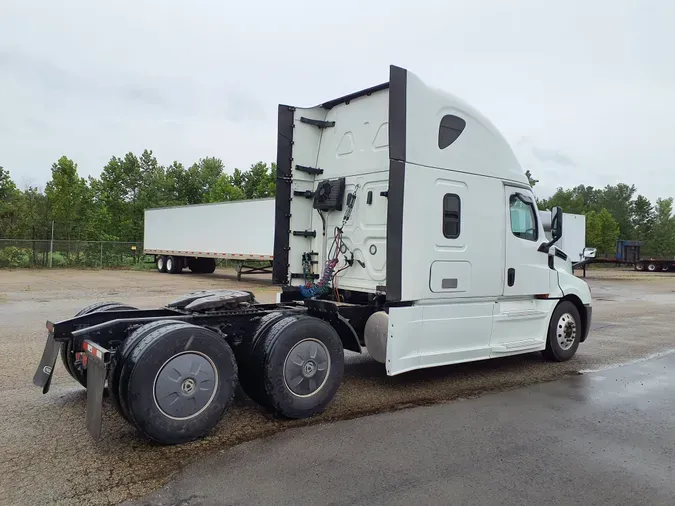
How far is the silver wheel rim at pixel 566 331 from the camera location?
7914 millimetres

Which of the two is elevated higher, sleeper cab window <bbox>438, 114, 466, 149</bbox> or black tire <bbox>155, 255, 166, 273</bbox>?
sleeper cab window <bbox>438, 114, 466, 149</bbox>

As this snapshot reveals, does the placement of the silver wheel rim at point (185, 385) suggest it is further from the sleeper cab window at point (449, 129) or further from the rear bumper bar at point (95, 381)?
the sleeper cab window at point (449, 129)

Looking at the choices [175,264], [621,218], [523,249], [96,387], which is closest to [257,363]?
[96,387]

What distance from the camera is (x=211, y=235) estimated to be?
957 inches

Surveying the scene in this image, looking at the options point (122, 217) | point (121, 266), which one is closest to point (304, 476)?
point (121, 266)

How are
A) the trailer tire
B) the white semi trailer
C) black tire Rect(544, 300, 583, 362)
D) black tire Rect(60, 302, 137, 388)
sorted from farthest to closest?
the trailer tire
the white semi trailer
black tire Rect(544, 300, 583, 362)
black tire Rect(60, 302, 137, 388)

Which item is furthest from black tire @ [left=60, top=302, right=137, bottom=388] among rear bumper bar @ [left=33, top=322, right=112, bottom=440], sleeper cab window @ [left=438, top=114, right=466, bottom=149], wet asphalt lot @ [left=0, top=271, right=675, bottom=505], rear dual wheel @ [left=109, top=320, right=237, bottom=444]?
sleeper cab window @ [left=438, top=114, right=466, bottom=149]

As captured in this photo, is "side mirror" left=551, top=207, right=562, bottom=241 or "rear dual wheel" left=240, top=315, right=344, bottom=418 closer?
"rear dual wheel" left=240, top=315, right=344, bottom=418

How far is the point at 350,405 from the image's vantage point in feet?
18.4

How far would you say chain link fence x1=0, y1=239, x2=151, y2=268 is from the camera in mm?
29500

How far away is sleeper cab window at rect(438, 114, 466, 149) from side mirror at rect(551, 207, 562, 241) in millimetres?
2143

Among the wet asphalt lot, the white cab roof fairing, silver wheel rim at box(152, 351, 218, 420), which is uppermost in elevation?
the white cab roof fairing

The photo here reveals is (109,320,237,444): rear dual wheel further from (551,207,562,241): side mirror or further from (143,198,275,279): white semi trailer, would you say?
(143,198,275,279): white semi trailer

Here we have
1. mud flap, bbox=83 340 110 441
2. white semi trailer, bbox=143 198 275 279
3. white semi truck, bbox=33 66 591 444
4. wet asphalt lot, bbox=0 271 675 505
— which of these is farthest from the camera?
white semi trailer, bbox=143 198 275 279
